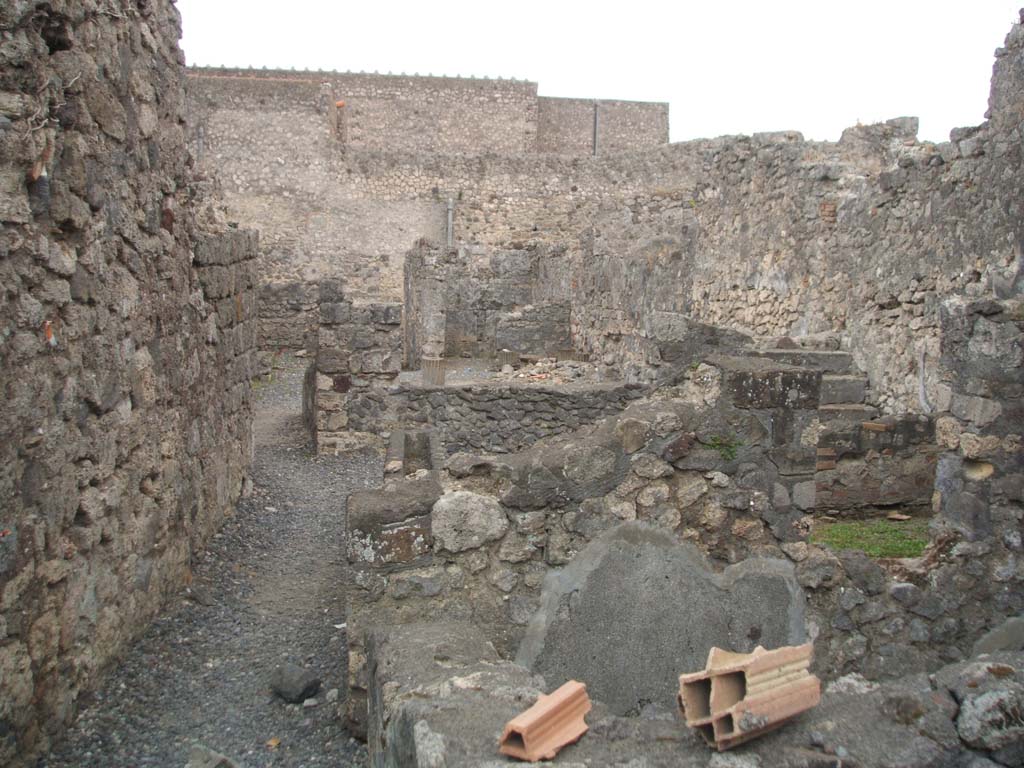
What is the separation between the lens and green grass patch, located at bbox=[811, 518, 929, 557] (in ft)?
18.4

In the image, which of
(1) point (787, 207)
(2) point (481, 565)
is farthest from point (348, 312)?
(2) point (481, 565)

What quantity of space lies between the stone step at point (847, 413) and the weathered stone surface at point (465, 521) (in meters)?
4.03

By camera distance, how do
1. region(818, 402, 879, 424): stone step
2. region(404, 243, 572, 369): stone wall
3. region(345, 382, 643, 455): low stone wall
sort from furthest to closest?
1. region(404, 243, 572, 369): stone wall
2. region(345, 382, 643, 455): low stone wall
3. region(818, 402, 879, 424): stone step

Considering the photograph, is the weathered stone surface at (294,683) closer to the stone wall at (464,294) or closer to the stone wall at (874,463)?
the stone wall at (874,463)

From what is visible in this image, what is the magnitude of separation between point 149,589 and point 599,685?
2590mm

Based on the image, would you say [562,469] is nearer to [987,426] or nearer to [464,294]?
[987,426]

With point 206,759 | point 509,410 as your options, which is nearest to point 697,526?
point 206,759

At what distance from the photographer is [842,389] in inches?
283

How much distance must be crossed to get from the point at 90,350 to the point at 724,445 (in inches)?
106

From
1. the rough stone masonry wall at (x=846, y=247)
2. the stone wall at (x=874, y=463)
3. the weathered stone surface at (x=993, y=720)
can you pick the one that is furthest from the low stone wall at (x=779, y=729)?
the stone wall at (x=874, y=463)

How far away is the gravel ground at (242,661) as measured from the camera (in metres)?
3.50

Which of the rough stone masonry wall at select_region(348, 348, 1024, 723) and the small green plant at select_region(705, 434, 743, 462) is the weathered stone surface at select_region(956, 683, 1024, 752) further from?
the small green plant at select_region(705, 434, 743, 462)

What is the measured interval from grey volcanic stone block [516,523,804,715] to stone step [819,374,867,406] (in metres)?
4.07

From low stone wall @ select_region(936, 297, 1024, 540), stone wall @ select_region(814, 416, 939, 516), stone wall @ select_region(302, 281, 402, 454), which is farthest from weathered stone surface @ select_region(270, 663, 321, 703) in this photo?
stone wall @ select_region(302, 281, 402, 454)
